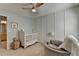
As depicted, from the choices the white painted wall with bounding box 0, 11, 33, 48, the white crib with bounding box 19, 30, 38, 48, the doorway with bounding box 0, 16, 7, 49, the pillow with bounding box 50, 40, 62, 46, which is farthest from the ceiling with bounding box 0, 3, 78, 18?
the pillow with bounding box 50, 40, 62, 46

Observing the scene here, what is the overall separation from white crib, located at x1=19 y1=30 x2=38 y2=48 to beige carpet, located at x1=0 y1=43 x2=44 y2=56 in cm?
7

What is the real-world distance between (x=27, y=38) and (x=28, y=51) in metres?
0.23

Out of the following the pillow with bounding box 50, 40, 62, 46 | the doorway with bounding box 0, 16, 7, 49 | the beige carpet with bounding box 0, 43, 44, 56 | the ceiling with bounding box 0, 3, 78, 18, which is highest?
the ceiling with bounding box 0, 3, 78, 18

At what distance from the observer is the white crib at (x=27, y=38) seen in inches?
69.5

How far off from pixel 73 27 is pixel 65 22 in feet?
0.53

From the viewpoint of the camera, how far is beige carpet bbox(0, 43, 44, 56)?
1.70m

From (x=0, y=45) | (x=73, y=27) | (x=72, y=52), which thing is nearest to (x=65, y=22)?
Result: (x=73, y=27)

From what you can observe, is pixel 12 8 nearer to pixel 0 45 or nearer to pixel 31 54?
pixel 0 45

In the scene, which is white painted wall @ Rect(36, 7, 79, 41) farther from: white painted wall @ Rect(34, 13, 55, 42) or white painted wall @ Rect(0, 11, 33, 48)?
white painted wall @ Rect(0, 11, 33, 48)

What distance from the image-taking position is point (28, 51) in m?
1.74

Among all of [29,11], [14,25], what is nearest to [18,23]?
[14,25]

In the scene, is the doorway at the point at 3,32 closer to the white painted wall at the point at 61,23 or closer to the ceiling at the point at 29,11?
the ceiling at the point at 29,11

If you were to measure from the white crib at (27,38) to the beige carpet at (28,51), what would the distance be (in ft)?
0.25

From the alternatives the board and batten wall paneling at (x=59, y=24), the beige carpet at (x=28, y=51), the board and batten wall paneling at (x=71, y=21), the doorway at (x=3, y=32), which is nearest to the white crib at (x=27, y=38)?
the beige carpet at (x=28, y=51)
